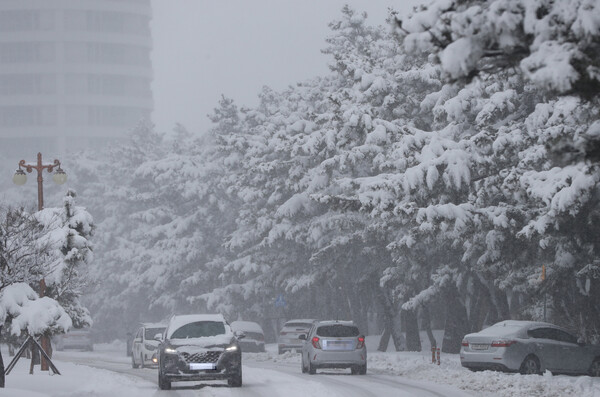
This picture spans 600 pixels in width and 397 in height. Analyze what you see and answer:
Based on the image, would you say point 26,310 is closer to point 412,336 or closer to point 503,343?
point 503,343

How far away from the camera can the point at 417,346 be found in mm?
45500

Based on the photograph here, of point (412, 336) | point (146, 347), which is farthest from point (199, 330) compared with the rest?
point (412, 336)

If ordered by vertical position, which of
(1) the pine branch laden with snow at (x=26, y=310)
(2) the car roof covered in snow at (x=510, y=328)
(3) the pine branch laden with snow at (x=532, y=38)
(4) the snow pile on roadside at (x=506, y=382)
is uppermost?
(3) the pine branch laden with snow at (x=532, y=38)

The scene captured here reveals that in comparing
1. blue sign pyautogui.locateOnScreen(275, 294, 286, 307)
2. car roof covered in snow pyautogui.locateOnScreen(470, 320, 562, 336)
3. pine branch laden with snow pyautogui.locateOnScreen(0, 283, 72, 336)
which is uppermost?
blue sign pyautogui.locateOnScreen(275, 294, 286, 307)

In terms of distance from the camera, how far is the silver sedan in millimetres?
26094

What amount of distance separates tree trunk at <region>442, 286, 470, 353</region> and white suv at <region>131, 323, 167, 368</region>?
10254 mm

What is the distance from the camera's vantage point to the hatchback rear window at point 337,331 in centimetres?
2975

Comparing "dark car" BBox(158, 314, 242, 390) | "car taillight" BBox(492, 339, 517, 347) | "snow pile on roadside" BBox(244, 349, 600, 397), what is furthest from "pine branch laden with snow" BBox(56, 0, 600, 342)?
"dark car" BBox(158, 314, 242, 390)

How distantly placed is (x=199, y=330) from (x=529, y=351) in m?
7.85

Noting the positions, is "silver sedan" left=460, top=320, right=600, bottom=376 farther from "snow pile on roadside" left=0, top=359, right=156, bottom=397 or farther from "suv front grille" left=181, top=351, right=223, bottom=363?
"snow pile on roadside" left=0, top=359, right=156, bottom=397

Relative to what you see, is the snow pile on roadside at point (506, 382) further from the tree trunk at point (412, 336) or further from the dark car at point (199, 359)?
the tree trunk at point (412, 336)

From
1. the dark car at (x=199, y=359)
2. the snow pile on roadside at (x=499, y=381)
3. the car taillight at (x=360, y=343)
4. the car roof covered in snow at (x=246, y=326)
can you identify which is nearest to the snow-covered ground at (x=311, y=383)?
the snow pile on roadside at (x=499, y=381)

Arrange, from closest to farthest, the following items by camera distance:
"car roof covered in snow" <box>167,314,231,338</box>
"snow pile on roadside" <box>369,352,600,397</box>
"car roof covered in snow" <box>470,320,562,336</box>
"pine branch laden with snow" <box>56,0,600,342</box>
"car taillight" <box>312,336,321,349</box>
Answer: "pine branch laden with snow" <box>56,0,600,342</box> < "snow pile on roadside" <box>369,352,600,397</box> < "car roof covered in snow" <box>167,314,231,338</box> < "car roof covered in snow" <box>470,320,562,336</box> < "car taillight" <box>312,336,321,349</box>

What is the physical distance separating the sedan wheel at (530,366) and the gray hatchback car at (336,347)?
16.2 ft
